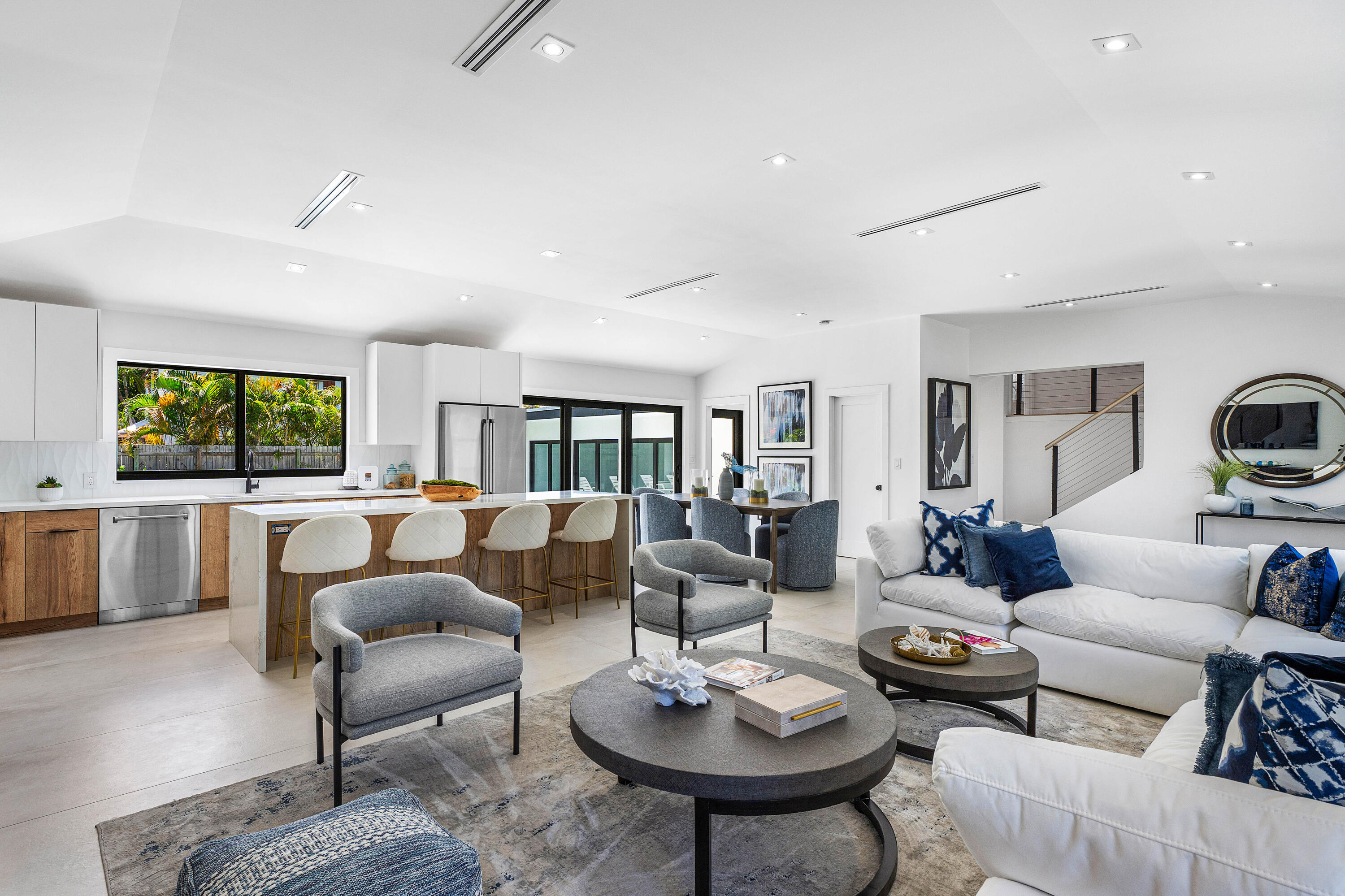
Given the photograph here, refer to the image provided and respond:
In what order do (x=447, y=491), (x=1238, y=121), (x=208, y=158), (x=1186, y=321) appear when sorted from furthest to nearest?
(x=1186, y=321) → (x=447, y=491) → (x=208, y=158) → (x=1238, y=121)

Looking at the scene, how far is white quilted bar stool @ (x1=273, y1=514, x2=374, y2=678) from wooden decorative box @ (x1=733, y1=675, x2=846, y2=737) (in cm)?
268

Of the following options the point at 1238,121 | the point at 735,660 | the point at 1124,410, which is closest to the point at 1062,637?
the point at 735,660

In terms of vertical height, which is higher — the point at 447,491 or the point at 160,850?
the point at 447,491

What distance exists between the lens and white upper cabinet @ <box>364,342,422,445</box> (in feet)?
20.9

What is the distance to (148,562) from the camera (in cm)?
495

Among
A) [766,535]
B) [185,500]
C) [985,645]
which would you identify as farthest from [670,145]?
[185,500]

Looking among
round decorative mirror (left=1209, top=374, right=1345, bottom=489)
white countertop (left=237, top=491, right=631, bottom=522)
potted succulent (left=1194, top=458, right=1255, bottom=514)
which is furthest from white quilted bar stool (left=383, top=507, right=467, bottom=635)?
round decorative mirror (left=1209, top=374, right=1345, bottom=489)

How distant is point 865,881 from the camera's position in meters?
1.98

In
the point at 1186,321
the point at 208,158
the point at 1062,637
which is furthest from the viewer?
the point at 1186,321

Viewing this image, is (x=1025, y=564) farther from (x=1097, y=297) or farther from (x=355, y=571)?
(x=355, y=571)

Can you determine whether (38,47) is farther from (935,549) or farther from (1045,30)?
(935,549)

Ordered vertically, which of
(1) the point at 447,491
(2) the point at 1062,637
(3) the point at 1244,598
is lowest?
(2) the point at 1062,637

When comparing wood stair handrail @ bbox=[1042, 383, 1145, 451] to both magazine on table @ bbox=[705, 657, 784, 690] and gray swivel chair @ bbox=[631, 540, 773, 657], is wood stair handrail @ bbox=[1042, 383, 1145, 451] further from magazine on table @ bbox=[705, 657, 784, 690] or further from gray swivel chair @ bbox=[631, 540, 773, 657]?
magazine on table @ bbox=[705, 657, 784, 690]

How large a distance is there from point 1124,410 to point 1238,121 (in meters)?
6.69
